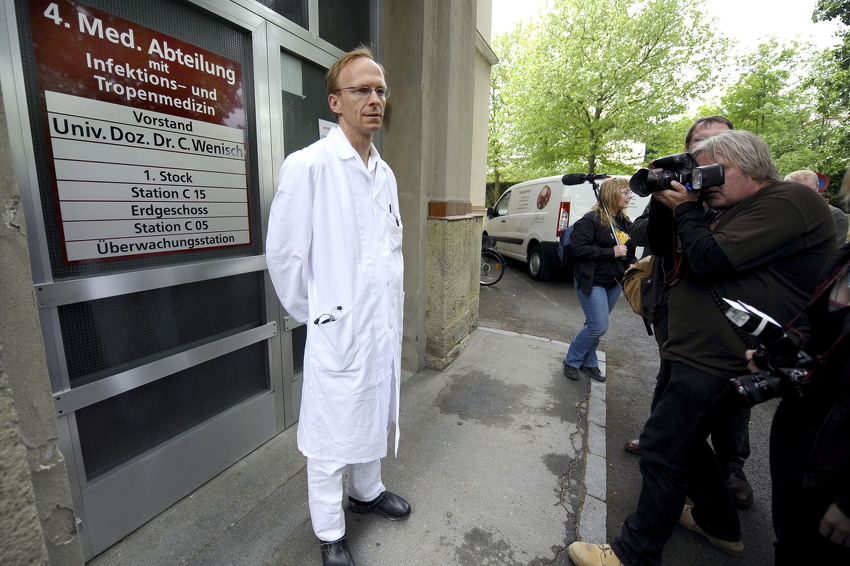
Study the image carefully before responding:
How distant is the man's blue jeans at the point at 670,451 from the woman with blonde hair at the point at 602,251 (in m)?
2.01

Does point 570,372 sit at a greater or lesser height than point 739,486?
greater

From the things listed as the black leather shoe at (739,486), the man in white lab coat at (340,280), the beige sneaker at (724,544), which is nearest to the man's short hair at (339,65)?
the man in white lab coat at (340,280)

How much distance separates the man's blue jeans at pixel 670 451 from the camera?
177cm

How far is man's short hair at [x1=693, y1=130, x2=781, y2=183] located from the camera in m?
1.71

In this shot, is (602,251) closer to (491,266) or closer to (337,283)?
(337,283)

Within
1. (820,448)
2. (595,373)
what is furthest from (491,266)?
(820,448)

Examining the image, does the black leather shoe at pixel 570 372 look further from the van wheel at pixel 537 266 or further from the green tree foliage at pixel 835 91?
the green tree foliage at pixel 835 91

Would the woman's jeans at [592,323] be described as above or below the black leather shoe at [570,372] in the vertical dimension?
above

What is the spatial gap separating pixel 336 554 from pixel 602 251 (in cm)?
309

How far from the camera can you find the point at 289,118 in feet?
9.33

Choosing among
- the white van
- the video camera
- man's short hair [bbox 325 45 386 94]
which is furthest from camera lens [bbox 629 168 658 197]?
the white van

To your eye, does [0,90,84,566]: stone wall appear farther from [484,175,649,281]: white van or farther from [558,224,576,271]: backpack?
[484,175,649,281]: white van

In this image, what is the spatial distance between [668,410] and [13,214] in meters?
2.44

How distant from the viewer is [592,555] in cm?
202
